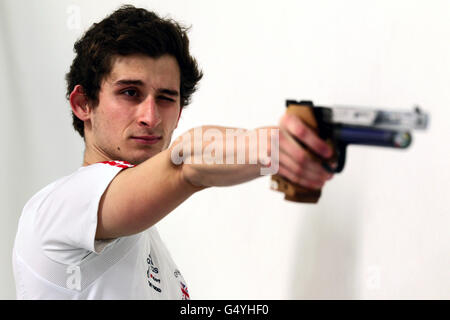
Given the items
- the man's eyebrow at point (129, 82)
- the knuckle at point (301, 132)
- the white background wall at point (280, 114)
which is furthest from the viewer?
the white background wall at point (280, 114)

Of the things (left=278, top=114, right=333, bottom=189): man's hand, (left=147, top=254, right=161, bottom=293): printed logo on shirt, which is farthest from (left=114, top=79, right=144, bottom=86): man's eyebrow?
(left=278, top=114, right=333, bottom=189): man's hand

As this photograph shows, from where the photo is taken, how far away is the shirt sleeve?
933 millimetres

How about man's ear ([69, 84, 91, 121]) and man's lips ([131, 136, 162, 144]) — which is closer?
man's lips ([131, 136, 162, 144])

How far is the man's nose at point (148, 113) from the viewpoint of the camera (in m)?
1.20

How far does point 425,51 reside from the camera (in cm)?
132

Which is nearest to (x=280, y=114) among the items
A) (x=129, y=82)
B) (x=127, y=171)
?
(x=129, y=82)

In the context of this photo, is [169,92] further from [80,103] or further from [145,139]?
[80,103]

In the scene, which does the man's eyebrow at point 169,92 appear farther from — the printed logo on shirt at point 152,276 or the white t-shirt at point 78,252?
the printed logo on shirt at point 152,276

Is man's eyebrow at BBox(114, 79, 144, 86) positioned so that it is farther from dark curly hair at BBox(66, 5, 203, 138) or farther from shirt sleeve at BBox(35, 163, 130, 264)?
shirt sleeve at BBox(35, 163, 130, 264)

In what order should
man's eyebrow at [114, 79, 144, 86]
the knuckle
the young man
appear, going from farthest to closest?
1. man's eyebrow at [114, 79, 144, 86]
2. the young man
3. the knuckle

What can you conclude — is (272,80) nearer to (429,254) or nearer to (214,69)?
(214,69)

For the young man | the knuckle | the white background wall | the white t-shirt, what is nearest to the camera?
the knuckle

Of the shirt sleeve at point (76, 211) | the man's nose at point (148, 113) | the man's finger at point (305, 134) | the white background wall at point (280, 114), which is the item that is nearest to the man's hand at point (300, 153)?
the man's finger at point (305, 134)

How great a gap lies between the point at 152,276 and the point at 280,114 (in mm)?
675
